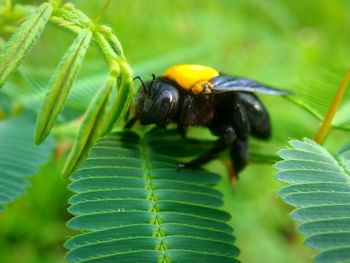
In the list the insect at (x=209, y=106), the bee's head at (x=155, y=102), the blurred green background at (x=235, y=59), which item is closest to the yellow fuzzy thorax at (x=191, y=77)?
the insect at (x=209, y=106)

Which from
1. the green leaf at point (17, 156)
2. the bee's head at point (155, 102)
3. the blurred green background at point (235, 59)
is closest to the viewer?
the green leaf at point (17, 156)

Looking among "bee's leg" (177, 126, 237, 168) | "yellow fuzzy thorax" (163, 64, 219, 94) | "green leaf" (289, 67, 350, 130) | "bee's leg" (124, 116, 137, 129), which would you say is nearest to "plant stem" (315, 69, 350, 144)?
"green leaf" (289, 67, 350, 130)

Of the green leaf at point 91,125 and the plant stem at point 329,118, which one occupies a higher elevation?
the plant stem at point 329,118

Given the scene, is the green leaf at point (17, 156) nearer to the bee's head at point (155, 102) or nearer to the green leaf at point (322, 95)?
the bee's head at point (155, 102)

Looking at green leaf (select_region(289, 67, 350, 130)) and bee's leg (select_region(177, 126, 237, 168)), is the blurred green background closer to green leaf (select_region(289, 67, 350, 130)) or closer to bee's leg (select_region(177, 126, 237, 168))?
green leaf (select_region(289, 67, 350, 130))

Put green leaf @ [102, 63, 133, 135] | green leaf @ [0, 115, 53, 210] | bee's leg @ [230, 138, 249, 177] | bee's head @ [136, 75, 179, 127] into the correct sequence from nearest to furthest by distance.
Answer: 1. green leaf @ [102, 63, 133, 135]
2. green leaf @ [0, 115, 53, 210]
3. bee's head @ [136, 75, 179, 127]
4. bee's leg @ [230, 138, 249, 177]

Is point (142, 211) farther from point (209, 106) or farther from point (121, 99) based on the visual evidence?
point (209, 106)

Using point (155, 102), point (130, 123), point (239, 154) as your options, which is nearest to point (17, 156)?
point (130, 123)
